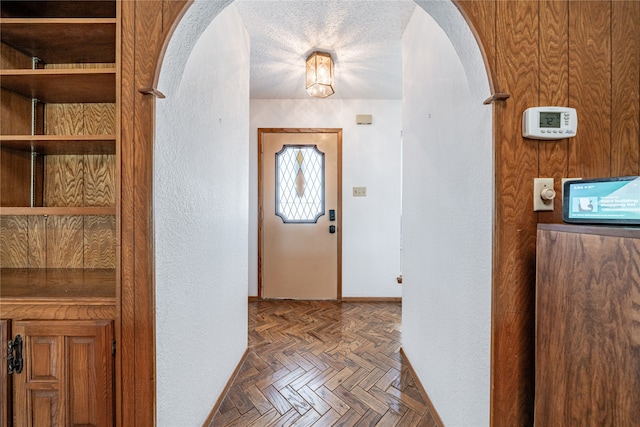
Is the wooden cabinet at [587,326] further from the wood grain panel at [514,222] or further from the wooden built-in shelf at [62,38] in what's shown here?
the wooden built-in shelf at [62,38]

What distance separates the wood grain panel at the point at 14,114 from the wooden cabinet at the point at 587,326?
214 cm

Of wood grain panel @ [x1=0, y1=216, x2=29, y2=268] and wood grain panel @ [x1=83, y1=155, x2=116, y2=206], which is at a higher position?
wood grain panel @ [x1=83, y1=155, x2=116, y2=206]

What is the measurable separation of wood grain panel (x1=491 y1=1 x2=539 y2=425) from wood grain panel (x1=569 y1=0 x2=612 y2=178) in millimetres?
130

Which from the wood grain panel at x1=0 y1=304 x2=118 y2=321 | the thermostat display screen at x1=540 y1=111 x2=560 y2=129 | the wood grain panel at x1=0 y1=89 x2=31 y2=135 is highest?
the wood grain panel at x1=0 y1=89 x2=31 y2=135

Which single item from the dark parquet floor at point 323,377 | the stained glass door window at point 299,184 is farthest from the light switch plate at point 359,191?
the dark parquet floor at point 323,377

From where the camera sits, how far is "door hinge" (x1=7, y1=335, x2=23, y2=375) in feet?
3.08

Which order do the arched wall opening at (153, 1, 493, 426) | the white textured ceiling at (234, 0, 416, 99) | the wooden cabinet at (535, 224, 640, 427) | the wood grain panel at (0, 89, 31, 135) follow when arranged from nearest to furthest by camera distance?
the wooden cabinet at (535, 224, 640, 427) < the arched wall opening at (153, 1, 493, 426) < the wood grain panel at (0, 89, 31, 135) < the white textured ceiling at (234, 0, 416, 99)

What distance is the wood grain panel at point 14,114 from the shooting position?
1166 millimetres

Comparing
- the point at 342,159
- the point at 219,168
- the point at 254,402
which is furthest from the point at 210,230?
the point at 342,159

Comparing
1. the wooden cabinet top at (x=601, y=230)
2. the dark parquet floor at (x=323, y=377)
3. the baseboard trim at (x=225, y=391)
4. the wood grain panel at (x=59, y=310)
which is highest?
the wooden cabinet top at (x=601, y=230)

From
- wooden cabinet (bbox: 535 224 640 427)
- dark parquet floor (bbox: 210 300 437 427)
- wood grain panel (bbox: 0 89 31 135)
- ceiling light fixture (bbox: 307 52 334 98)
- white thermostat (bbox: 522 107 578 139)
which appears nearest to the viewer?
wooden cabinet (bbox: 535 224 640 427)

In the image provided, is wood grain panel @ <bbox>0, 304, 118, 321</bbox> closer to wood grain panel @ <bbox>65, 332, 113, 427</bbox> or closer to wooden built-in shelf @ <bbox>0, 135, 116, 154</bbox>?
wood grain panel @ <bbox>65, 332, 113, 427</bbox>

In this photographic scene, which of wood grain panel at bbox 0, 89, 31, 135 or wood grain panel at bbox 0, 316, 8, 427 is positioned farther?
wood grain panel at bbox 0, 89, 31, 135

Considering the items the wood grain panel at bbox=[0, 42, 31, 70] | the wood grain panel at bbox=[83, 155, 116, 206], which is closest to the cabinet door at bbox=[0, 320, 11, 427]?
the wood grain panel at bbox=[83, 155, 116, 206]
